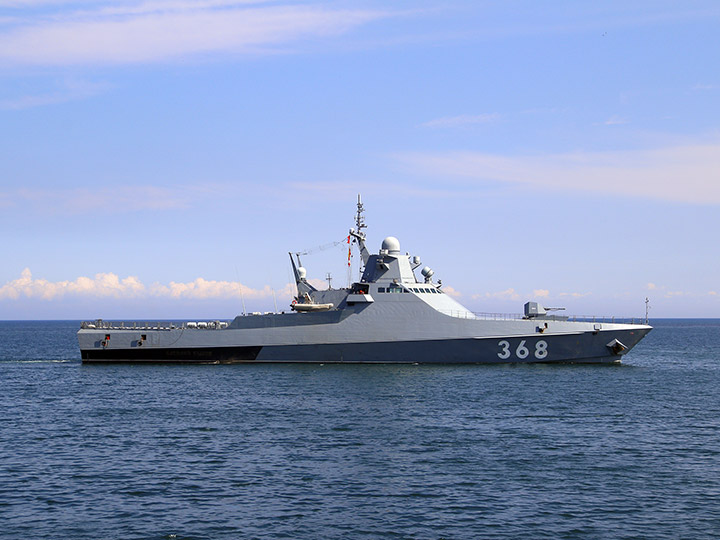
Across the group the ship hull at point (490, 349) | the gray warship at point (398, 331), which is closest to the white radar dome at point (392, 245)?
the gray warship at point (398, 331)

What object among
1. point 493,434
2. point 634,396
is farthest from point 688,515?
point 634,396

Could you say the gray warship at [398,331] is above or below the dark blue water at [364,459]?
above

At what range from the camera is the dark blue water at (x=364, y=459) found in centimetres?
1728

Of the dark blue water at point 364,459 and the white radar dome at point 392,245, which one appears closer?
the dark blue water at point 364,459

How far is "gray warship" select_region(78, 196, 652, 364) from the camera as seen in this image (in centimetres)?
4556

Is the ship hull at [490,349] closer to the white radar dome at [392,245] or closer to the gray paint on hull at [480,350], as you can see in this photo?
the gray paint on hull at [480,350]

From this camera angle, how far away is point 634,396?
117ft

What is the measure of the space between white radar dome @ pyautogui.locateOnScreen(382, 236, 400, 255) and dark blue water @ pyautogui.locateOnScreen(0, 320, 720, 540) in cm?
1042

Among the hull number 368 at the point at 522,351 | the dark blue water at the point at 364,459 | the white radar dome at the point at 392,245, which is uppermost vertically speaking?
the white radar dome at the point at 392,245

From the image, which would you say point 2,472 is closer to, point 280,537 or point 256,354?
point 280,537

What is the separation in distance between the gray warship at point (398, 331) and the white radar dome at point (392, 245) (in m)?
0.07

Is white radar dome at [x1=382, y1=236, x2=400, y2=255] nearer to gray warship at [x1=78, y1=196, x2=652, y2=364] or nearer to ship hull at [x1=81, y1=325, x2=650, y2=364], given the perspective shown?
gray warship at [x1=78, y1=196, x2=652, y2=364]

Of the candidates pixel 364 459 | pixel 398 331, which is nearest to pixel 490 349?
pixel 398 331

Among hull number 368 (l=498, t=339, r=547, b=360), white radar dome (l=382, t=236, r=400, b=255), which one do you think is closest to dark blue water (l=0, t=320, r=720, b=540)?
hull number 368 (l=498, t=339, r=547, b=360)
